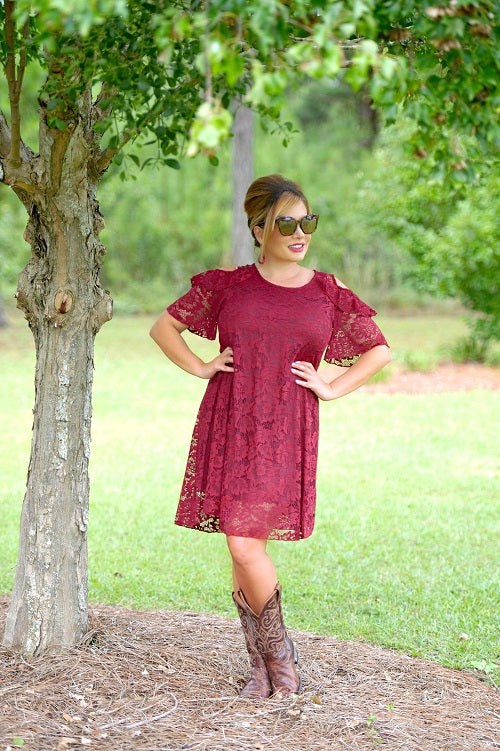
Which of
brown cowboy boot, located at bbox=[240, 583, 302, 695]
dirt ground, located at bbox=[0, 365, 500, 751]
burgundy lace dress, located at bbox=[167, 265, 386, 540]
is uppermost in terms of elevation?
burgundy lace dress, located at bbox=[167, 265, 386, 540]

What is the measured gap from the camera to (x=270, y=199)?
150 inches

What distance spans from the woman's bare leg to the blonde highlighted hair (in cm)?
115

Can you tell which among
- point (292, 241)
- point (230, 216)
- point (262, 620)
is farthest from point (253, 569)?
point (230, 216)

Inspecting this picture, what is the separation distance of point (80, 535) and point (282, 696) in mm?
1082

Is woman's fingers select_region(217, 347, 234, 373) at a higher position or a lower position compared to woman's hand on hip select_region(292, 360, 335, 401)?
higher

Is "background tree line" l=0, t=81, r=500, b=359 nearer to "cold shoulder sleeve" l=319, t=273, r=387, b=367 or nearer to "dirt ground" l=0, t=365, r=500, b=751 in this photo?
"dirt ground" l=0, t=365, r=500, b=751

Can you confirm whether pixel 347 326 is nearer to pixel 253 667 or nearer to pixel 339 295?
pixel 339 295

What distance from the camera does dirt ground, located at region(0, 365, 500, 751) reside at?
11.6 ft

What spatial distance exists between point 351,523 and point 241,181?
11.2 m

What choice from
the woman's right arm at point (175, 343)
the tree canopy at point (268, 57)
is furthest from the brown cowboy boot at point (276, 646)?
the tree canopy at point (268, 57)

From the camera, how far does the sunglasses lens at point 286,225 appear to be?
12.2 feet

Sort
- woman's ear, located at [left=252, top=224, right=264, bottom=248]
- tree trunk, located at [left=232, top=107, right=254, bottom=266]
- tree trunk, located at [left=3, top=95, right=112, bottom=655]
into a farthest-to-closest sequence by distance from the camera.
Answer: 1. tree trunk, located at [left=232, top=107, right=254, bottom=266]
2. tree trunk, located at [left=3, top=95, right=112, bottom=655]
3. woman's ear, located at [left=252, top=224, right=264, bottom=248]

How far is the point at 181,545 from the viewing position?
22.6ft

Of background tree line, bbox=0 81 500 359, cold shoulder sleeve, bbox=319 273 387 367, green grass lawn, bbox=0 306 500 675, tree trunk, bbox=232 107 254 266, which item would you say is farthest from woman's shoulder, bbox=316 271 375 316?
background tree line, bbox=0 81 500 359
